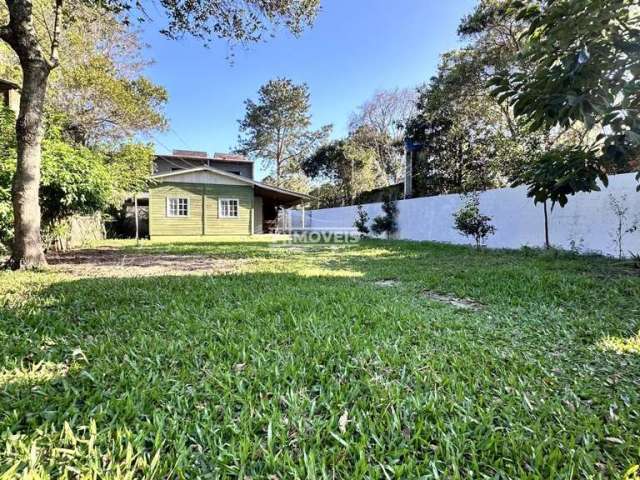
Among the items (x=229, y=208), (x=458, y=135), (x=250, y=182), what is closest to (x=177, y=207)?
(x=229, y=208)

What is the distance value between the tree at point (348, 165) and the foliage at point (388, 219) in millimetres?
6592

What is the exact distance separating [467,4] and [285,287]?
40.4ft

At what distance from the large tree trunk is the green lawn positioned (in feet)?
6.19

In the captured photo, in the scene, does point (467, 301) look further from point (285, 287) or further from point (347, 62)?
point (347, 62)

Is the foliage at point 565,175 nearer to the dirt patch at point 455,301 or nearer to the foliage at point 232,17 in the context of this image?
the dirt patch at point 455,301

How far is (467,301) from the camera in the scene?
3.69m

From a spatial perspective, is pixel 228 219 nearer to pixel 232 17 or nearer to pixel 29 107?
pixel 232 17

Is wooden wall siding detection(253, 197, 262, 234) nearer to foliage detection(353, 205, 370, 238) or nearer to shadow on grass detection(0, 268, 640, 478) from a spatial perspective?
foliage detection(353, 205, 370, 238)

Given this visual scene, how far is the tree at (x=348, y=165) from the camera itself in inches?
806

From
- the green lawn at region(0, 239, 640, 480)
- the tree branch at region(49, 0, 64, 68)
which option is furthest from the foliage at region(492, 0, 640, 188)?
the tree branch at region(49, 0, 64, 68)

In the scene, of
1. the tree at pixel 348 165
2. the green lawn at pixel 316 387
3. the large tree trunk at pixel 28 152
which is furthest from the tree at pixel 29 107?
the tree at pixel 348 165

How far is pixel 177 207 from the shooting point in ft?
49.5

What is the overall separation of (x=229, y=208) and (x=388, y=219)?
7.81 metres

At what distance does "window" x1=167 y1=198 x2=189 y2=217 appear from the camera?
15.0m
